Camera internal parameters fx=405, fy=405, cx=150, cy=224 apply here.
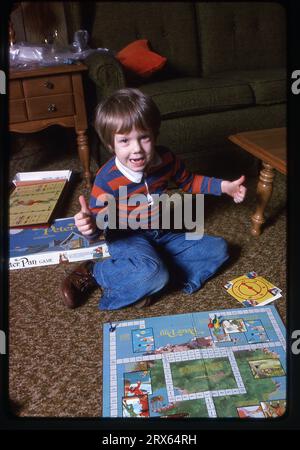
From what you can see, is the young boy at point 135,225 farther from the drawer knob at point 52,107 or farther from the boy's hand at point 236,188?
the drawer knob at point 52,107

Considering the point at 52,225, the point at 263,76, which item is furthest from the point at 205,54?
the point at 52,225

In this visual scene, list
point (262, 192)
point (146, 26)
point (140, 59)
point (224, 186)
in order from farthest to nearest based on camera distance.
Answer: point (146, 26) → point (140, 59) → point (262, 192) → point (224, 186)

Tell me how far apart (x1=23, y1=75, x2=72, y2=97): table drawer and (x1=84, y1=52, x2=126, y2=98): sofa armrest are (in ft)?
0.29

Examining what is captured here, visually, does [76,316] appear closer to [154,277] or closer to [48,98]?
[154,277]

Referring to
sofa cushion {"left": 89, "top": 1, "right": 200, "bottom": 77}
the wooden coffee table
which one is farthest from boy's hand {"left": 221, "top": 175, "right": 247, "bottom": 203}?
sofa cushion {"left": 89, "top": 1, "right": 200, "bottom": 77}

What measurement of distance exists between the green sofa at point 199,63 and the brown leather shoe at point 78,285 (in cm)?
62

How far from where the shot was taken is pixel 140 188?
0.94 m

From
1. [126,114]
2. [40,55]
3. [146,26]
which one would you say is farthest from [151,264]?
[146,26]

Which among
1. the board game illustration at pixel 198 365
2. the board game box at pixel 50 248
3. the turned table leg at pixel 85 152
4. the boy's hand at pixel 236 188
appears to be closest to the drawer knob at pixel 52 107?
the turned table leg at pixel 85 152

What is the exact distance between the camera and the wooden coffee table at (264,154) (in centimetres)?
100

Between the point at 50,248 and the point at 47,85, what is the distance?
596 mm

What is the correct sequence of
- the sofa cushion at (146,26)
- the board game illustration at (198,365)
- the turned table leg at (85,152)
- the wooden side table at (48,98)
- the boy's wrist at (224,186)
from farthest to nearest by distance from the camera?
1. the sofa cushion at (146,26)
2. the turned table leg at (85,152)
3. the wooden side table at (48,98)
4. the boy's wrist at (224,186)
5. the board game illustration at (198,365)

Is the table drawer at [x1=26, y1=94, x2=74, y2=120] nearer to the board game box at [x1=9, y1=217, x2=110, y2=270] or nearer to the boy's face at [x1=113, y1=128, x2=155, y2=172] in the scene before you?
the board game box at [x1=9, y1=217, x2=110, y2=270]

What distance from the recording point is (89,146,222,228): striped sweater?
91 cm
